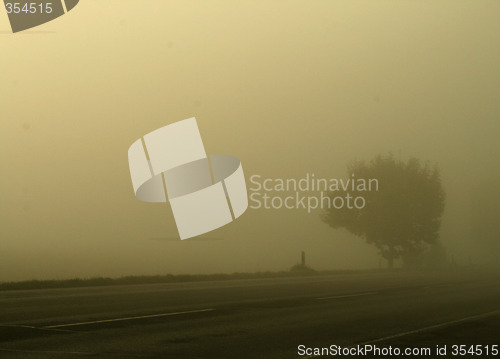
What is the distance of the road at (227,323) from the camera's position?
8516mm

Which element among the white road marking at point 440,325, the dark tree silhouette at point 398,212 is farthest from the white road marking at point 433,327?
the dark tree silhouette at point 398,212

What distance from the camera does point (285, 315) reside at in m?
12.4

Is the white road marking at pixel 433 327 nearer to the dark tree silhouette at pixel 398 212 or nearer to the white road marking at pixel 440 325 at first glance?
the white road marking at pixel 440 325

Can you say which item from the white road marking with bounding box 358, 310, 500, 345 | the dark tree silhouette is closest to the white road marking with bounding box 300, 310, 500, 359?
the white road marking with bounding box 358, 310, 500, 345

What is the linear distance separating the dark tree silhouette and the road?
115 ft

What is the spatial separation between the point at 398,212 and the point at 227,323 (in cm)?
4267

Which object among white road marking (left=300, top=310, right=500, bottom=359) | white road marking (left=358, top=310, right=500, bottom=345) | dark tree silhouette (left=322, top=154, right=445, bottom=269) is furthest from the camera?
dark tree silhouette (left=322, top=154, right=445, bottom=269)

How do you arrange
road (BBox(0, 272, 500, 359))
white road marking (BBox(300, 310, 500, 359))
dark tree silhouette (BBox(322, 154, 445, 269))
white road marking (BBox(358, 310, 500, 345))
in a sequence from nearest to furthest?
road (BBox(0, 272, 500, 359)), white road marking (BBox(300, 310, 500, 359)), white road marking (BBox(358, 310, 500, 345)), dark tree silhouette (BBox(322, 154, 445, 269))

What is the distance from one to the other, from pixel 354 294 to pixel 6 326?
10.3 metres

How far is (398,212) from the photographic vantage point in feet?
170

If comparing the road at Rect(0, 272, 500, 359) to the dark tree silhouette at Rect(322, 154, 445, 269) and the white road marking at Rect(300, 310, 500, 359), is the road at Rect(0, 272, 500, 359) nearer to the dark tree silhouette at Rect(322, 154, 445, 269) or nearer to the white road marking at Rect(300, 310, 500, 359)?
the white road marking at Rect(300, 310, 500, 359)

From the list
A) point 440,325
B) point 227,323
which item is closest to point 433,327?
point 440,325

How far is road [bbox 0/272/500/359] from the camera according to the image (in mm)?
8516

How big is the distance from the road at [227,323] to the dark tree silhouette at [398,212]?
Result: 35.0 m
